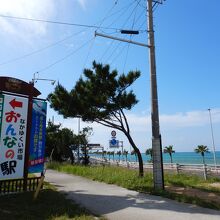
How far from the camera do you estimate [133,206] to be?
927 centimetres

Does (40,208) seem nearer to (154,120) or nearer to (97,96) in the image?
(154,120)

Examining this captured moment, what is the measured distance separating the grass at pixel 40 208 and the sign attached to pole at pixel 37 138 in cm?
145

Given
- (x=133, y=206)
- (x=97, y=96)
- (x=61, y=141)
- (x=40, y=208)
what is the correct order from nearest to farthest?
(x=40, y=208) < (x=133, y=206) < (x=97, y=96) < (x=61, y=141)

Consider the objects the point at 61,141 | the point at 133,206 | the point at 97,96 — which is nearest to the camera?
the point at 133,206

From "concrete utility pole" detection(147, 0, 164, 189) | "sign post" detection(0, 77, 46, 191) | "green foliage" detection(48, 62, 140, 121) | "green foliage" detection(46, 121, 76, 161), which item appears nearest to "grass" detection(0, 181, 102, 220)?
"sign post" detection(0, 77, 46, 191)

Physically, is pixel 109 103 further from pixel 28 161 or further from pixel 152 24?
pixel 28 161

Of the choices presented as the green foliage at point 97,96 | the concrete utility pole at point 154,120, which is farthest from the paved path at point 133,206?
the green foliage at point 97,96

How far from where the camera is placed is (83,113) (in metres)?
17.8

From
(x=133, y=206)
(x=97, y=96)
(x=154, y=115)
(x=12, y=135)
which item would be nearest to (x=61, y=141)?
(x=97, y=96)

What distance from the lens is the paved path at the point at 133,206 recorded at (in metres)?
7.98

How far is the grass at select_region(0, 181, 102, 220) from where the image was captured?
7659 mm

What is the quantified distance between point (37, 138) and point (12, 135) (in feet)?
3.99

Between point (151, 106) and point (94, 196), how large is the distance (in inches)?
196

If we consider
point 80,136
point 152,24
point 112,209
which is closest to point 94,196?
point 112,209
